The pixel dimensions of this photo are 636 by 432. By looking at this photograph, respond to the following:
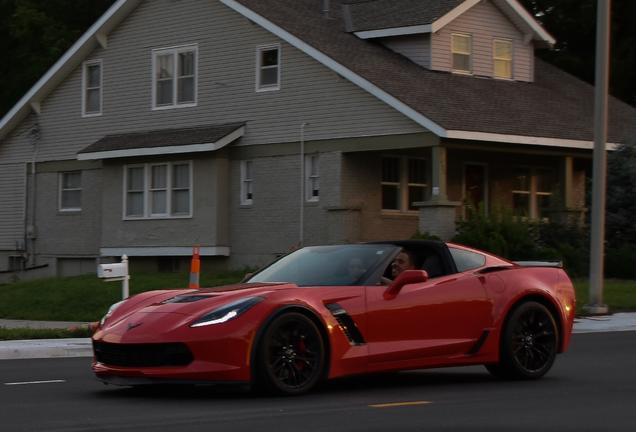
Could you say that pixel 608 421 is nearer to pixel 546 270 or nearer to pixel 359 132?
pixel 546 270

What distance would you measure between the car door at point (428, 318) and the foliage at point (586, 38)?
33.8 metres

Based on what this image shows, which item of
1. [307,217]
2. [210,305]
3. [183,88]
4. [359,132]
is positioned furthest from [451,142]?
[210,305]

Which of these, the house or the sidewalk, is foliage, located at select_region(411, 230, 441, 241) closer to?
the house

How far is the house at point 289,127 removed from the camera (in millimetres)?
26781

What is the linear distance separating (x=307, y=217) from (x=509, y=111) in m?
5.79

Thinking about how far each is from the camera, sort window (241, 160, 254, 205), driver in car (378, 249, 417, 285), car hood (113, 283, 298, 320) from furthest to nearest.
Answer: window (241, 160, 254, 205) < driver in car (378, 249, 417, 285) < car hood (113, 283, 298, 320)

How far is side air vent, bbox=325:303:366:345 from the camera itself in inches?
352

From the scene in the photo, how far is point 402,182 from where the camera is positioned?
28703 mm

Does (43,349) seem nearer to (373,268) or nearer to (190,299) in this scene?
(190,299)

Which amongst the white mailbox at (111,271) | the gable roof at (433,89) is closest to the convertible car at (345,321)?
the white mailbox at (111,271)

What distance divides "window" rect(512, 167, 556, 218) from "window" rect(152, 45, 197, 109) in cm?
962

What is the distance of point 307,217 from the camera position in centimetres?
2794

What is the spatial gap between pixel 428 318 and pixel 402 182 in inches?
759

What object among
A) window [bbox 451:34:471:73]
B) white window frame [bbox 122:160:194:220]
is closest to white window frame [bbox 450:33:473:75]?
window [bbox 451:34:471:73]
